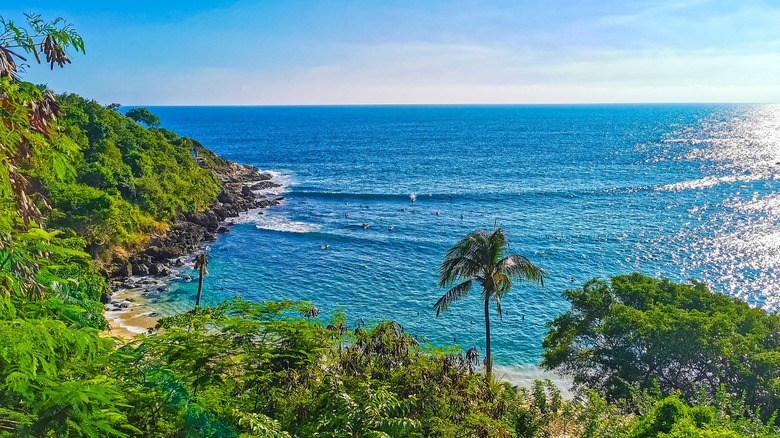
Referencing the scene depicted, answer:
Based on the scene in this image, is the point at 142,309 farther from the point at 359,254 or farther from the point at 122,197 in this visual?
the point at 359,254

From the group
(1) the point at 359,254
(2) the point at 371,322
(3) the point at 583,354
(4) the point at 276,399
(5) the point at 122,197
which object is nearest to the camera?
(4) the point at 276,399

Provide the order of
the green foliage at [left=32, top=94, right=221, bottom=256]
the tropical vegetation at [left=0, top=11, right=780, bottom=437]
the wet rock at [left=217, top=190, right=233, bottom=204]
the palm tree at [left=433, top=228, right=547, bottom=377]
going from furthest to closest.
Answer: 1. the wet rock at [left=217, top=190, right=233, bottom=204]
2. the green foliage at [left=32, top=94, right=221, bottom=256]
3. the palm tree at [left=433, top=228, right=547, bottom=377]
4. the tropical vegetation at [left=0, top=11, right=780, bottom=437]

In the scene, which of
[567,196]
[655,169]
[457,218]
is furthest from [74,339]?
[655,169]

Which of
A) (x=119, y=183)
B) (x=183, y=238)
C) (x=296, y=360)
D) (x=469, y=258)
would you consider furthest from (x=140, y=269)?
(x=296, y=360)

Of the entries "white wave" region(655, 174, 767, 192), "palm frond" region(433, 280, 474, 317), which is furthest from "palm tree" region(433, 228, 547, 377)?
"white wave" region(655, 174, 767, 192)

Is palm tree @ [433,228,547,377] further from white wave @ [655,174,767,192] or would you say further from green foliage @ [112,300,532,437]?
white wave @ [655,174,767,192]

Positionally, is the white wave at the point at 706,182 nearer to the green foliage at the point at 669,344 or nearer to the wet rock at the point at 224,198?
the green foliage at the point at 669,344
